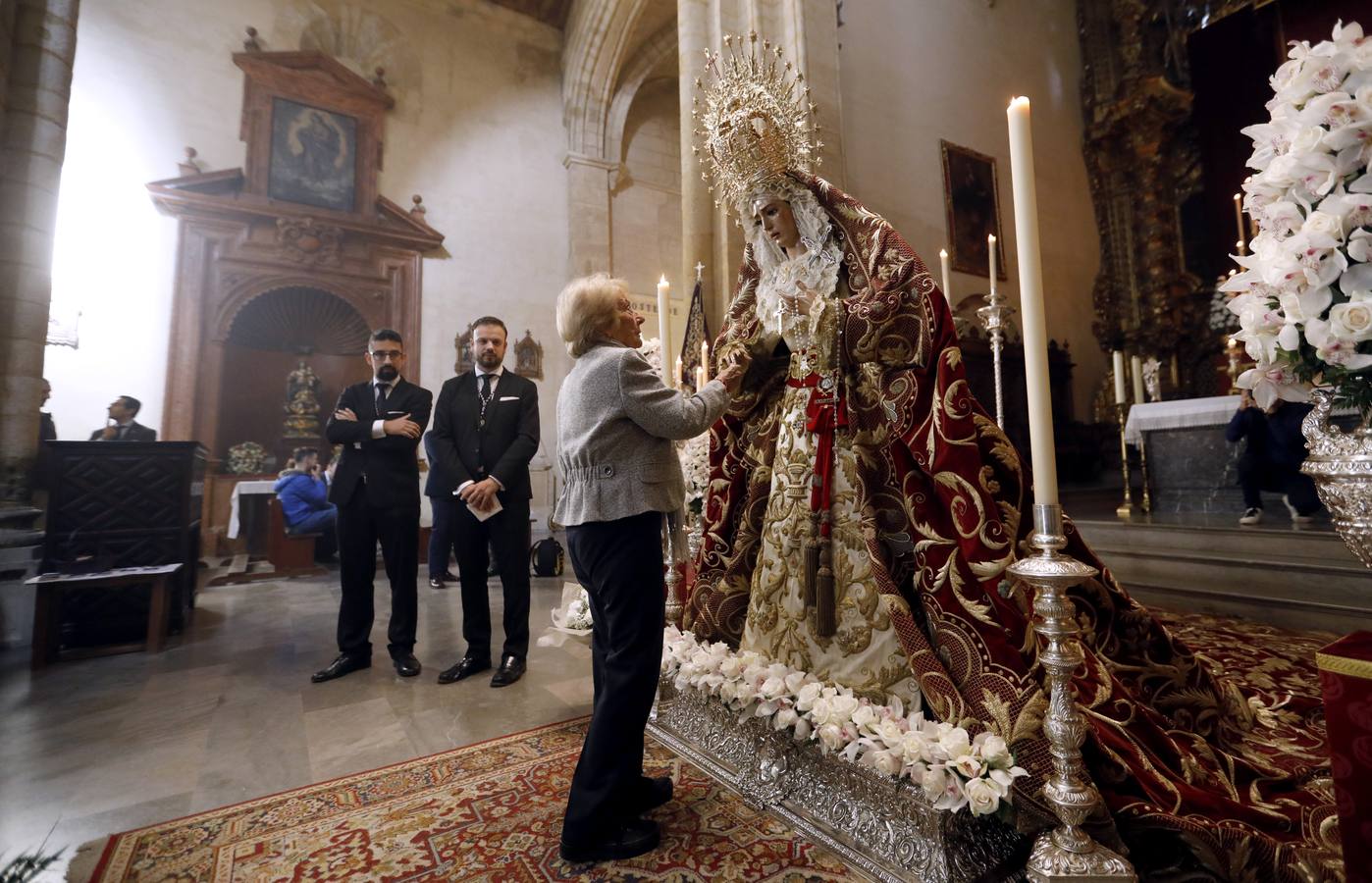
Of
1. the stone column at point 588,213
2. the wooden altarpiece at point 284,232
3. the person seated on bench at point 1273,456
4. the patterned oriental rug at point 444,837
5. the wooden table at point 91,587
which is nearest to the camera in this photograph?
the patterned oriental rug at point 444,837

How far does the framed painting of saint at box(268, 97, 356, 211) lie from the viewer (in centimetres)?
841

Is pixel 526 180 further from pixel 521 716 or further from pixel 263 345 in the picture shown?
pixel 521 716

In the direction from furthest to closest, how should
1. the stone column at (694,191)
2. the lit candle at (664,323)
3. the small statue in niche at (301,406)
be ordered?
the small statue in niche at (301,406) < the stone column at (694,191) < the lit candle at (664,323)

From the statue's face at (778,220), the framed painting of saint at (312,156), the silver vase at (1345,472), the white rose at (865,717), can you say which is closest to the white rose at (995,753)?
the white rose at (865,717)

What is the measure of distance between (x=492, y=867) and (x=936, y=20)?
8324 mm

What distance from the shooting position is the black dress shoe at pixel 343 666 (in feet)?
9.98

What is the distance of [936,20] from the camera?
6.73m

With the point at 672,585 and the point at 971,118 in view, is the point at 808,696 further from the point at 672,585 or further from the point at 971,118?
the point at 971,118

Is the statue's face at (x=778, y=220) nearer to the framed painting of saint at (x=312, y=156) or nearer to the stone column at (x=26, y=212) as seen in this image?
the stone column at (x=26, y=212)

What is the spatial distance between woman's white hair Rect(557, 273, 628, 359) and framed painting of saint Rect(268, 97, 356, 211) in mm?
8870

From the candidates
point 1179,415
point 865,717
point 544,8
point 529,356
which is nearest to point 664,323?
point 865,717

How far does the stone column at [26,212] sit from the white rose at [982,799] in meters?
5.62

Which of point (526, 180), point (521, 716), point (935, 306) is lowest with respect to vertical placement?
point (521, 716)

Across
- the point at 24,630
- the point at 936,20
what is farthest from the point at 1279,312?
the point at 936,20
